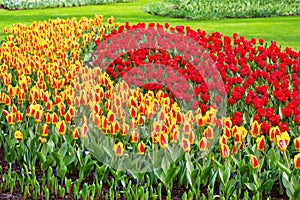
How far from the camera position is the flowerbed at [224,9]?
18453mm

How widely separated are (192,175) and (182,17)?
1364 centimetres

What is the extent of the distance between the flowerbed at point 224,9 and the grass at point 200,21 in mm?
514

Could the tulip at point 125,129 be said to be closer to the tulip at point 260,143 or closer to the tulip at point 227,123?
the tulip at point 227,123

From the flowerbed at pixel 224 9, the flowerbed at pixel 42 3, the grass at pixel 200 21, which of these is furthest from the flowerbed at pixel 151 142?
the flowerbed at pixel 42 3

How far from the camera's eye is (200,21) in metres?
Result: 17.5

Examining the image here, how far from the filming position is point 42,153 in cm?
584

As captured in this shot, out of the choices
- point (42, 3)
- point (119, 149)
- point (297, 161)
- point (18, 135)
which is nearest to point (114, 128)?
point (119, 149)

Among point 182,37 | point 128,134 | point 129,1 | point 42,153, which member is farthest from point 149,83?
point 129,1

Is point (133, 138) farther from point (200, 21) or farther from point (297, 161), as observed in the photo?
point (200, 21)

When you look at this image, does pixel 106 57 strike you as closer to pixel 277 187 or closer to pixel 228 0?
pixel 277 187

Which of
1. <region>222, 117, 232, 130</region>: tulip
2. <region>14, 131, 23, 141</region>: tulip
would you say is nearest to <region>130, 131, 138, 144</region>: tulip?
<region>222, 117, 232, 130</region>: tulip

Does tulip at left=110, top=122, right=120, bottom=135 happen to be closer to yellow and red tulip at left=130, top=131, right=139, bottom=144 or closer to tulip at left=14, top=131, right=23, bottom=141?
yellow and red tulip at left=130, top=131, right=139, bottom=144

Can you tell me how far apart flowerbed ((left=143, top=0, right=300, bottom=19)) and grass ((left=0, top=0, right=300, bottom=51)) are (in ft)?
1.69

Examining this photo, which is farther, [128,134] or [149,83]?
[149,83]
